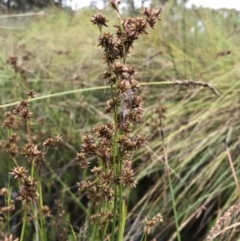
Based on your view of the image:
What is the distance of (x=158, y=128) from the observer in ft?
7.23

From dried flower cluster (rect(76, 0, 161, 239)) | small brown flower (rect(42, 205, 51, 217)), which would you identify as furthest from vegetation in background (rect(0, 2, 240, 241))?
dried flower cluster (rect(76, 0, 161, 239))

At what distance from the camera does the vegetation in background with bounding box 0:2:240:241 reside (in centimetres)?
186

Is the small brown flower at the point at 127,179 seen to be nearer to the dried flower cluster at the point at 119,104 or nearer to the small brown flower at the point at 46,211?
the dried flower cluster at the point at 119,104

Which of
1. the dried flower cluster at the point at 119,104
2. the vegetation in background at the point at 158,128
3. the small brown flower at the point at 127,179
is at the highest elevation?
the dried flower cluster at the point at 119,104

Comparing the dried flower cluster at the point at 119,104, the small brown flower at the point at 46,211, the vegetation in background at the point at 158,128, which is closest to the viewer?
the dried flower cluster at the point at 119,104

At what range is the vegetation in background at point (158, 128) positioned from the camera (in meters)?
1.86

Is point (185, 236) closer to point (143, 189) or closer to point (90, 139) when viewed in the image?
point (143, 189)

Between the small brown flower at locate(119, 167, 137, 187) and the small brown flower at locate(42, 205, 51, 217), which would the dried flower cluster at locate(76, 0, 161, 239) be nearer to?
the small brown flower at locate(119, 167, 137, 187)

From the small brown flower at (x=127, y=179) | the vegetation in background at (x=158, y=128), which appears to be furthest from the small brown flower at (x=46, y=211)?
the small brown flower at (x=127, y=179)

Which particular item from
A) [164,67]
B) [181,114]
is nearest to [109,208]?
[181,114]

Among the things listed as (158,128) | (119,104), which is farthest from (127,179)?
(158,128)

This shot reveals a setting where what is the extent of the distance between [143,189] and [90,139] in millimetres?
1513

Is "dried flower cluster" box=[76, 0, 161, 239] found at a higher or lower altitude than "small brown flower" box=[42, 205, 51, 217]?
higher

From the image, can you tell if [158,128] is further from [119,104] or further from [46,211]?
[119,104]
